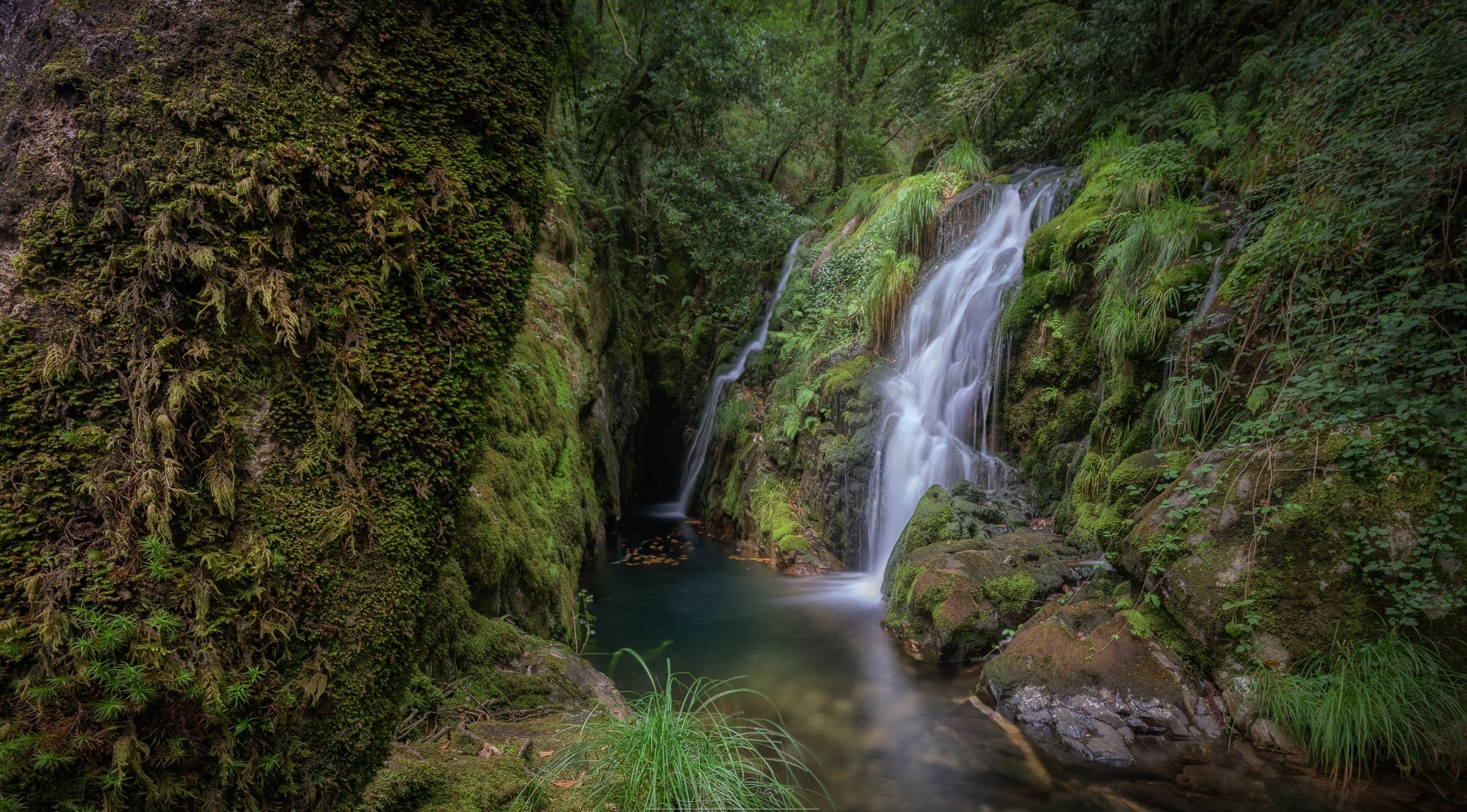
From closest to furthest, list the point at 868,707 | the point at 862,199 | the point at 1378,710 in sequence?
the point at 1378,710, the point at 868,707, the point at 862,199

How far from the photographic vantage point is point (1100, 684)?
4.29 meters

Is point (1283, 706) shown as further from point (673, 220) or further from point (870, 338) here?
point (673, 220)

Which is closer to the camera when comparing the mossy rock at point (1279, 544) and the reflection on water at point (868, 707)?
the reflection on water at point (868, 707)

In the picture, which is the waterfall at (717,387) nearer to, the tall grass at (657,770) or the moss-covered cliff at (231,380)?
the tall grass at (657,770)

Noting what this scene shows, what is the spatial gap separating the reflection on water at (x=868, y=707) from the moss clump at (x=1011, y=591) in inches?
27.2

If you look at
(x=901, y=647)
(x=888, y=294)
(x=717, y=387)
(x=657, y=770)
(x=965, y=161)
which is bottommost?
(x=901, y=647)

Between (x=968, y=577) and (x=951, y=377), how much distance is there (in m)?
3.59

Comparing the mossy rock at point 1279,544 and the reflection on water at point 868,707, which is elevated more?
the mossy rock at point 1279,544

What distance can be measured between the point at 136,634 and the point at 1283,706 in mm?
5486

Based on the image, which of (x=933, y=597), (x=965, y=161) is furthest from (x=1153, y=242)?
(x=965, y=161)

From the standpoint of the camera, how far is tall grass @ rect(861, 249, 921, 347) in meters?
10.1

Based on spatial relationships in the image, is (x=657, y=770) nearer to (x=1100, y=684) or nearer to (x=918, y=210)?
(x=1100, y=684)

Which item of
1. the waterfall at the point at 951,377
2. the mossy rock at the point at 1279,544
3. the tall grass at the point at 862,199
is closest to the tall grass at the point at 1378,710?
the mossy rock at the point at 1279,544

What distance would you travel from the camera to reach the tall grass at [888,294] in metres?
10.1
